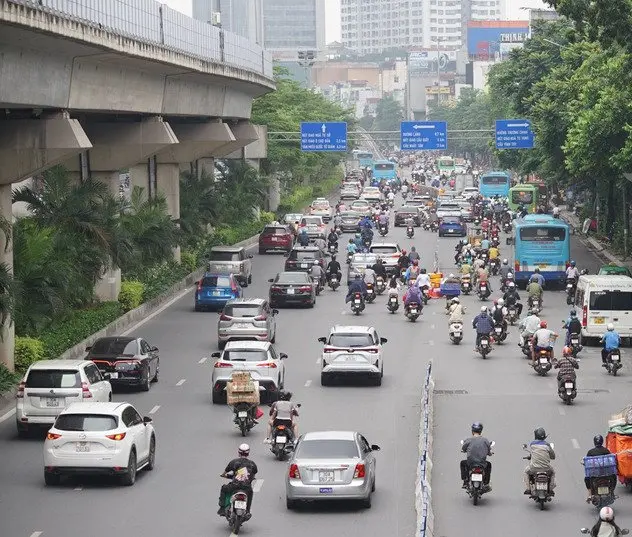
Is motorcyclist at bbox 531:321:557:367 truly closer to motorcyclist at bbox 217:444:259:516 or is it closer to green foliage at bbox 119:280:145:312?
green foliage at bbox 119:280:145:312

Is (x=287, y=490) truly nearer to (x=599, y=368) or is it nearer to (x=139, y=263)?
(x=599, y=368)

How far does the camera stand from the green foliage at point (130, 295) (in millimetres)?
51219

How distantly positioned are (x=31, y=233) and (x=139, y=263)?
10449mm

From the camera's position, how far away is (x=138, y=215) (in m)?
54.7

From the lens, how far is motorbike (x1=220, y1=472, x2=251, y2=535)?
22312mm

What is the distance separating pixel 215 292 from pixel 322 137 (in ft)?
128

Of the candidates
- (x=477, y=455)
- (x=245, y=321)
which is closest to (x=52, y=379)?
(x=477, y=455)

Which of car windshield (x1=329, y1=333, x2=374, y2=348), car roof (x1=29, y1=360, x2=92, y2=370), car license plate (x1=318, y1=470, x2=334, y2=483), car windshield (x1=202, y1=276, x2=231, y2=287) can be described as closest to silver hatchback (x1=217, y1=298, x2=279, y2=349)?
car windshield (x1=329, y1=333, x2=374, y2=348)

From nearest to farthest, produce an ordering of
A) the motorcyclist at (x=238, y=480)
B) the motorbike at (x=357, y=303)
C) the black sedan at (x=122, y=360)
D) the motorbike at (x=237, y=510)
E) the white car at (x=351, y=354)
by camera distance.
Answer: the motorbike at (x=237, y=510) → the motorcyclist at (x=238, y=480) → the black sedan at (x=122, y=360) → the white car at (x=351, y=354) → the motorbike at (x=357, y=303)

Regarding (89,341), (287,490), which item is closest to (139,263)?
(89,341)

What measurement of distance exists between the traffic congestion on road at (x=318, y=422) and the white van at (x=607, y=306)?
1.17 metres

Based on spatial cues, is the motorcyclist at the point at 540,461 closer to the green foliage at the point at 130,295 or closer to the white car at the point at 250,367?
the white car at the point at 250,367

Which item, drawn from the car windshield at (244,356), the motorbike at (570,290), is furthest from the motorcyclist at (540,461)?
the motorbike at (570,290)

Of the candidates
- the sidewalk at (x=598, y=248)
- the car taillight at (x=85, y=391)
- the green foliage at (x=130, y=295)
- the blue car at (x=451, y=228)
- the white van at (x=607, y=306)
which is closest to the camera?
the car taillight at (x=85, y=391)
